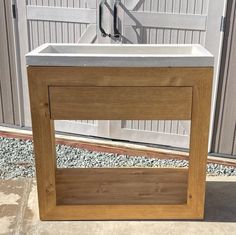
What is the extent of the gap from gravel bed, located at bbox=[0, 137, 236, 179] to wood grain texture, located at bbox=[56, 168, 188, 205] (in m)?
0.71

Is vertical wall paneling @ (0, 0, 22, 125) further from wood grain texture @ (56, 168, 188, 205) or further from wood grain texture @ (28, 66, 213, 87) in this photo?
wood grain texture @ (28, 66, 213, 87)

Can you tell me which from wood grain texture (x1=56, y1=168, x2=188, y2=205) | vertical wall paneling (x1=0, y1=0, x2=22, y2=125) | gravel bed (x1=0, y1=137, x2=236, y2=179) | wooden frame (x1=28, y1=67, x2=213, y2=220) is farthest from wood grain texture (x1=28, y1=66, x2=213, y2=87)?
vertical wall paneling (x1=0, y1=0, x2=22, y2=125)

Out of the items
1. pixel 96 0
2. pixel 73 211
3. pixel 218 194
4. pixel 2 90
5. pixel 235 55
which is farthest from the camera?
pixel 2 90

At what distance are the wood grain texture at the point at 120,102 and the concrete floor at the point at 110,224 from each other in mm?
726

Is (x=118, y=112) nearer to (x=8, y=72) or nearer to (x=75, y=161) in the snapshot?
(x=75, y=161)

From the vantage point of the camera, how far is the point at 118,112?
7.45ft

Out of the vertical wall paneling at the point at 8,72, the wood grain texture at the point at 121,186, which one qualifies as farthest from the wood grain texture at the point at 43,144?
the vertical wall paneling at the point at 8,72

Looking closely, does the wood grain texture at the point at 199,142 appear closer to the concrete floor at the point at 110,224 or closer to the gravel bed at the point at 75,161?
the concrete floor at the point at 110,224

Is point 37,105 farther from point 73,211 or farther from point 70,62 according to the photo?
point 73,211

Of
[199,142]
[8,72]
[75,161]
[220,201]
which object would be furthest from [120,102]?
[8,72]

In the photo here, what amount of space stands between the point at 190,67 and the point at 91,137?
2044 millimetres

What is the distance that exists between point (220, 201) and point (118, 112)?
1111 millimetres

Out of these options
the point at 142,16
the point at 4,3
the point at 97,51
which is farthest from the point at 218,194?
the point at 4,3

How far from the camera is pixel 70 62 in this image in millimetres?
2160
